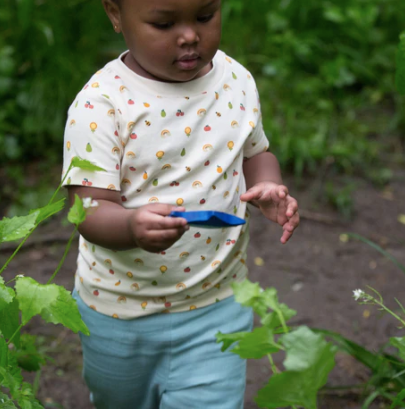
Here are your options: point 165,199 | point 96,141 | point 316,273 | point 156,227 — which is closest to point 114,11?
point 96,141

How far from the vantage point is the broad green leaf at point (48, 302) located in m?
1.19

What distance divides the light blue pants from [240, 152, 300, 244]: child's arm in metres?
0.26

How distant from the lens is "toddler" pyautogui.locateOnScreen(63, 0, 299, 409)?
5.01 feet

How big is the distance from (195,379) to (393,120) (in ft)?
8.50

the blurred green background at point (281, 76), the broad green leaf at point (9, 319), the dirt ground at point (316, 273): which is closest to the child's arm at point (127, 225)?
the broad green leaf at point (9, 319)

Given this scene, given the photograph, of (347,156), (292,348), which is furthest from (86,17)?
(292,348)

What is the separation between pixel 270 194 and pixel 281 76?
2.59 m

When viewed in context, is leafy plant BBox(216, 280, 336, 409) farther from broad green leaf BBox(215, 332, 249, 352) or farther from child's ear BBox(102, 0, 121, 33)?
child's ear BBox(102, 0, 121, 33)

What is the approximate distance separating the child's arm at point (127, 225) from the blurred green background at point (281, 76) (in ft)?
5.94

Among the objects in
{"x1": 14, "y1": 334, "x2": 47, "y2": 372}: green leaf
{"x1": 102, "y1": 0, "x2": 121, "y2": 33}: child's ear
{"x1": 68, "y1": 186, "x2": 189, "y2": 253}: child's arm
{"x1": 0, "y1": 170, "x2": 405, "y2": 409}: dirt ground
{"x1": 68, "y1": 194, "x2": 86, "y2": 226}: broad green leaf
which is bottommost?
{"x1": 0, "y1": 170, "x2": 405, "y2": 409}: dirt ground

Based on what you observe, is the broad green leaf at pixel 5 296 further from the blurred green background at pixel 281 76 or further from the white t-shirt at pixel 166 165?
the blurred green background at pixel 281 76

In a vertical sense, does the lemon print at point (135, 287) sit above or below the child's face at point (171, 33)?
below

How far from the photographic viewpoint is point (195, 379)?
5.84 ft

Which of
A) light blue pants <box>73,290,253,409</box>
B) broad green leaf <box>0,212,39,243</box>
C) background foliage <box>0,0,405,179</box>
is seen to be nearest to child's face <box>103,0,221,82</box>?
broad green leaf <box>0,212,39,243</box>
